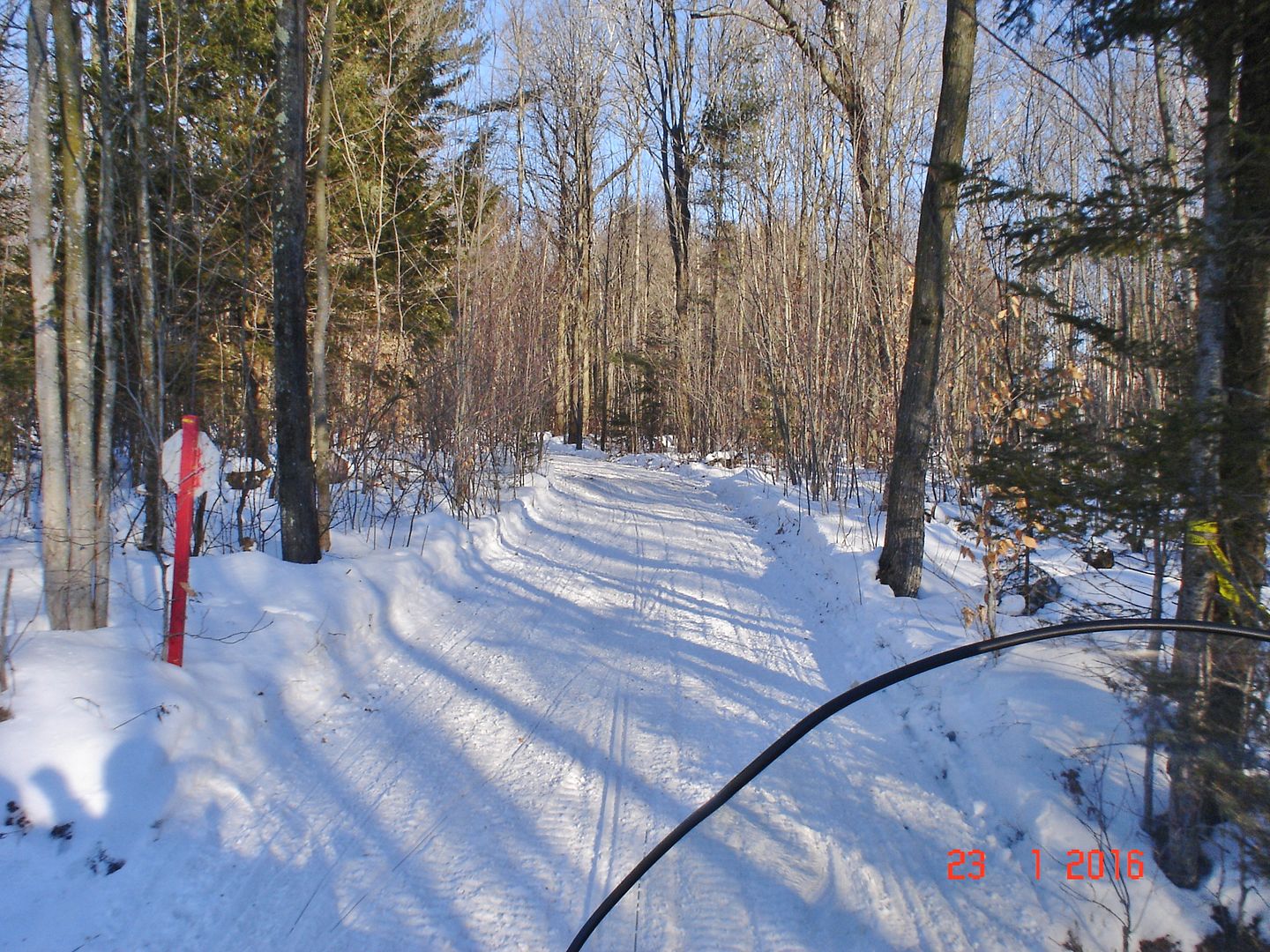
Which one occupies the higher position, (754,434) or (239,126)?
(239,126)

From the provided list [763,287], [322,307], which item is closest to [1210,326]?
[322,307]

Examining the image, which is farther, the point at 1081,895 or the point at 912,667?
the point at 912,667

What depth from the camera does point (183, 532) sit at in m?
4.34

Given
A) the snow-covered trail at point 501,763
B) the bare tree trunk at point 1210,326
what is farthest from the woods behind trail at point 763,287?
the snow-covered trail at point 501,763

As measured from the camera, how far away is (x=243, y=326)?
809cm

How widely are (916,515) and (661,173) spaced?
22.6 metres

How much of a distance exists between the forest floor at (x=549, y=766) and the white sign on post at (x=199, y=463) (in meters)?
1.01

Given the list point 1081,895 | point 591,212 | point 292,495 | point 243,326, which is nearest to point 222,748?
point 292,495

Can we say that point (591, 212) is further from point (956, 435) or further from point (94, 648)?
point (94, 648)

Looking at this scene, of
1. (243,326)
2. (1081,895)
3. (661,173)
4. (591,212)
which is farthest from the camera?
(591,212)

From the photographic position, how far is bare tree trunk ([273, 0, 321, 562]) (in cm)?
706

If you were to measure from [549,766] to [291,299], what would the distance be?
509 cm

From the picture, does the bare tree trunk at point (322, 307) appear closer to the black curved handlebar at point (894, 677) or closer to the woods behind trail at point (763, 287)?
the woods behind trail at point (763, 287)

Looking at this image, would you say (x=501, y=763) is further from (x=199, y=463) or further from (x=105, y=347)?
(x=105, y=347)
